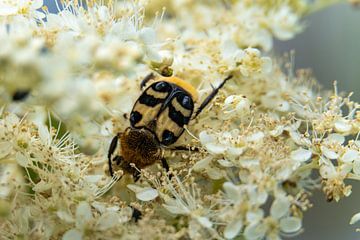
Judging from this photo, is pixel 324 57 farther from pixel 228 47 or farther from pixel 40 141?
pixel 40 141

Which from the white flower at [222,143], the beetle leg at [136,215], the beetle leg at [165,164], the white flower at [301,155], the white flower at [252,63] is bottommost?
the beetle leg at [136,215]

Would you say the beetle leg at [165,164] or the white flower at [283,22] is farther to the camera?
the white flower at [283,22]

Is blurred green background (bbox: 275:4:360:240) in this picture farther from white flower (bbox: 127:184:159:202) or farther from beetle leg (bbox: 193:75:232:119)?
white flower (bbox: 127:184:159:202)

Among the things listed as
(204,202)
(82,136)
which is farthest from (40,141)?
(204,202)

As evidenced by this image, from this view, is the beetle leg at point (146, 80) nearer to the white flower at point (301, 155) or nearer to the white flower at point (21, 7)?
the white flower at point (21, 7)

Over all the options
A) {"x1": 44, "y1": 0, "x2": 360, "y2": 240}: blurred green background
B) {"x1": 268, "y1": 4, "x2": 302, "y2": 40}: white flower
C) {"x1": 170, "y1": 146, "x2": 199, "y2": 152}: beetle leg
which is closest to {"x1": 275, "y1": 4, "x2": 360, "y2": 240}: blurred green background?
{"x1": 44, "y1": 0, "x2": 360, "y2": 240}: blurred green background

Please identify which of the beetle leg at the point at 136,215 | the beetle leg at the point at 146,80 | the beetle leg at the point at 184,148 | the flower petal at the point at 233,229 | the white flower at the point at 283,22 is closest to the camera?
the flower petal at the point at 233,229

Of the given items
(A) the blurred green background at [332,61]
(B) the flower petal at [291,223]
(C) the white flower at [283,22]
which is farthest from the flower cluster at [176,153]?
(A) the blurred green background at [332,61]
